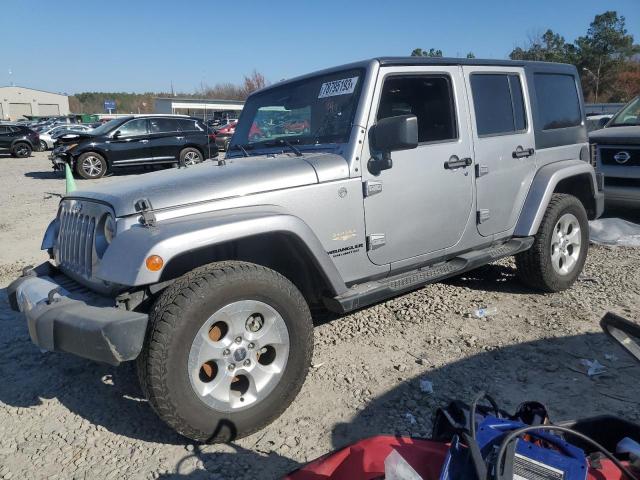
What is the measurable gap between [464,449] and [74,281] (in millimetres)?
2563

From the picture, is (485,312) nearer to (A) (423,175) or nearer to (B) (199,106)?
(A) (423,175)

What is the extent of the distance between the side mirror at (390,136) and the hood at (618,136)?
5113 millimetres

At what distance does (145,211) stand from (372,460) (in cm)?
165

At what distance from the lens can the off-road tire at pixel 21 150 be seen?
21.6 metres

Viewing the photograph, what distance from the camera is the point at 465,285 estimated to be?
5039mm

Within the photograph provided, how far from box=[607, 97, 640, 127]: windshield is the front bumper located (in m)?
7.99

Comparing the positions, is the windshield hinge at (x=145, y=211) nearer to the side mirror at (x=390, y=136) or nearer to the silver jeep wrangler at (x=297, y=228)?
the silver jeep wrangler at (x=297, y=228)

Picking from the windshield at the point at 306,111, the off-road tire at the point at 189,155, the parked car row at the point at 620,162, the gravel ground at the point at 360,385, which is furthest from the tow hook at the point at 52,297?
the off-road tire at the point at 189,155

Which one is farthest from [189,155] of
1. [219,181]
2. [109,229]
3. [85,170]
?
[109,229]

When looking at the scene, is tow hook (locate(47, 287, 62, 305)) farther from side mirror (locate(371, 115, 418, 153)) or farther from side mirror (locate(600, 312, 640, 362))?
side mirror (locate(600, 312, 640, 362))

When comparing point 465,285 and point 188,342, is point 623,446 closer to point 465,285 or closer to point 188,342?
point 188,342

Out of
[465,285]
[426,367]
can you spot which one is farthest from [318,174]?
[465,285]

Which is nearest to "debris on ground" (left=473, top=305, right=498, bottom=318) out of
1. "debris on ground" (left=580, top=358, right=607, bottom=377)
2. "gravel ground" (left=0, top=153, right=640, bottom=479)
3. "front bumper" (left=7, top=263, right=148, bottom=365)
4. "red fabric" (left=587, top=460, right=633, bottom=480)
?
"gravel ground" (left=0, top=153, right=640, bottom=479)

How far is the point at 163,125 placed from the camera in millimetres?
14414
